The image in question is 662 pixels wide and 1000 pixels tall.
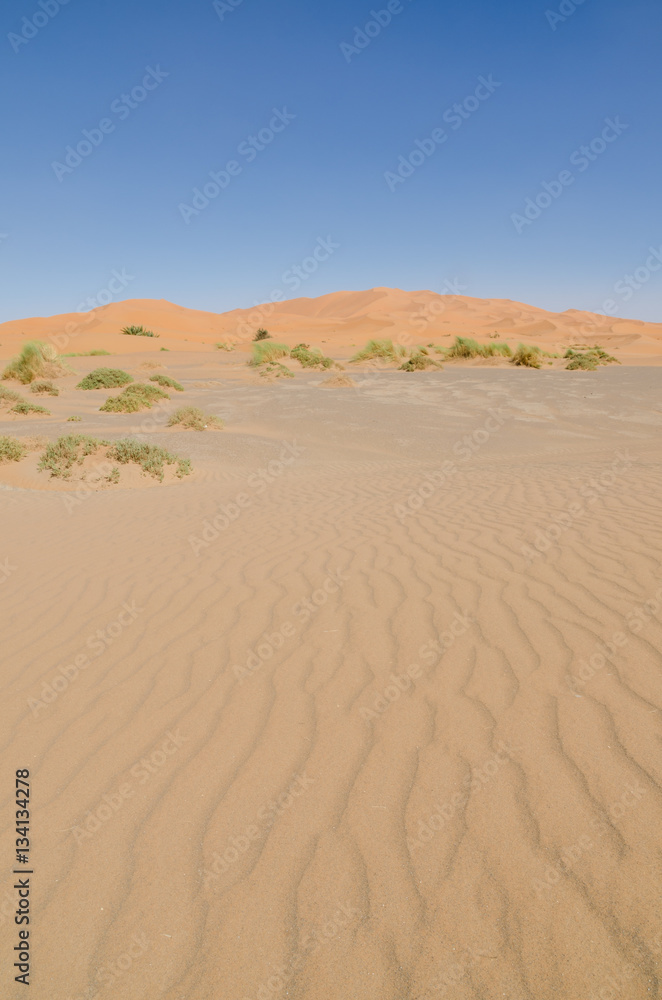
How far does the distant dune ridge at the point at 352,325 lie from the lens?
3957cm

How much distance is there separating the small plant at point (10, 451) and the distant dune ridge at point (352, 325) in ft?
93.0

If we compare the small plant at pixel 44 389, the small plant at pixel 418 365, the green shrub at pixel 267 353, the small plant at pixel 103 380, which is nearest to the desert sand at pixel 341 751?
the small plant at pixel 44 389

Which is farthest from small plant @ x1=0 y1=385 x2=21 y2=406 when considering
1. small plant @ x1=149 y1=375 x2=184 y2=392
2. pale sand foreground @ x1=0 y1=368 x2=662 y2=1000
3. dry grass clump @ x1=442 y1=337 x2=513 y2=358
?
dry grass clump @ x1=442 y1=337 x2=513 y2=358

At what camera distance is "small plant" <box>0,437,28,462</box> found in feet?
29.3

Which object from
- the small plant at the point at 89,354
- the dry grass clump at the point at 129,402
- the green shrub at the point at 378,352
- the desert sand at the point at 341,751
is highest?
the small plant at the point at 89,354

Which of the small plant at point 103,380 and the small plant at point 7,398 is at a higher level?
the small plant at point 103,380

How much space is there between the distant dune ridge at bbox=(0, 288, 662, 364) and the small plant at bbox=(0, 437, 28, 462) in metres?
28.3

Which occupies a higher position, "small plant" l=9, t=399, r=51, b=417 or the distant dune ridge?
the distant dune ridge

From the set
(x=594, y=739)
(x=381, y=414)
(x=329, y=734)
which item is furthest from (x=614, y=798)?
(x=381, y=414)

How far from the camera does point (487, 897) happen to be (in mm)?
1710

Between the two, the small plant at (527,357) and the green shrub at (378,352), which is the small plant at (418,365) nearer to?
the green shrub at (378,352)

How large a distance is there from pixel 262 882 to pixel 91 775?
956 mm

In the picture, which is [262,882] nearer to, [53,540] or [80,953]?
[80,953]

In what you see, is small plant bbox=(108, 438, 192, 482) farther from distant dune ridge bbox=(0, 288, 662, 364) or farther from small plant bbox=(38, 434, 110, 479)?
distant dune ridge bbox=(0, 288, 662, 364)
